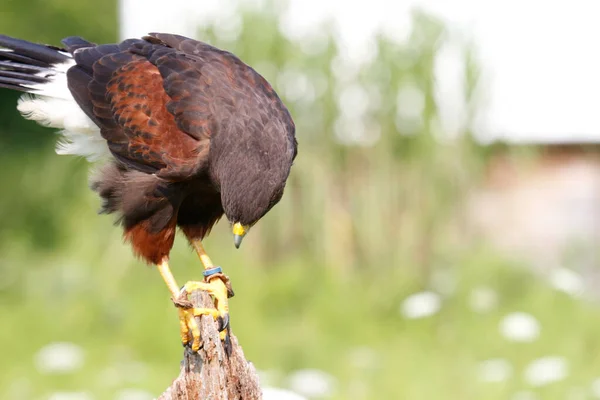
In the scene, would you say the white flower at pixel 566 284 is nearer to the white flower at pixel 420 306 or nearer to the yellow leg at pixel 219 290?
the white flower at pixel 420 306

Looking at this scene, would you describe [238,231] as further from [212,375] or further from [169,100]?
[169,100]

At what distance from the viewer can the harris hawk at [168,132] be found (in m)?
3.18

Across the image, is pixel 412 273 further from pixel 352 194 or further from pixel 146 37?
pixel 146 37

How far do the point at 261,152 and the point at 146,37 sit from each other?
1.26m

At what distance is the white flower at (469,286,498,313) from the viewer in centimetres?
664

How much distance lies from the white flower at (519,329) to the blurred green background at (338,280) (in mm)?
49

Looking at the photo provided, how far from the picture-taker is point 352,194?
755 centimetres

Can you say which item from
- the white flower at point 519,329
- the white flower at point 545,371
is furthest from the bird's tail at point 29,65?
the white flower at point 519,329

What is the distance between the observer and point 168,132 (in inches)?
137

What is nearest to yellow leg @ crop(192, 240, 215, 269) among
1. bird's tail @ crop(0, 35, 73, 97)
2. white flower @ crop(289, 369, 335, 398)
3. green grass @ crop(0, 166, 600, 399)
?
bird's tail @ crop(0, 35, 73, 97)

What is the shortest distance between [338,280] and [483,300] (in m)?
1.36

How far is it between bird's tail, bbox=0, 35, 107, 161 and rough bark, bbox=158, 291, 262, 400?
1.33 metres

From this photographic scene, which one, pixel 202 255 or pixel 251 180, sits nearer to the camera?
pixel 251 180

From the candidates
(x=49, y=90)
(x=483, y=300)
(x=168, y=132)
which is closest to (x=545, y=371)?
(x=483, y=300)
